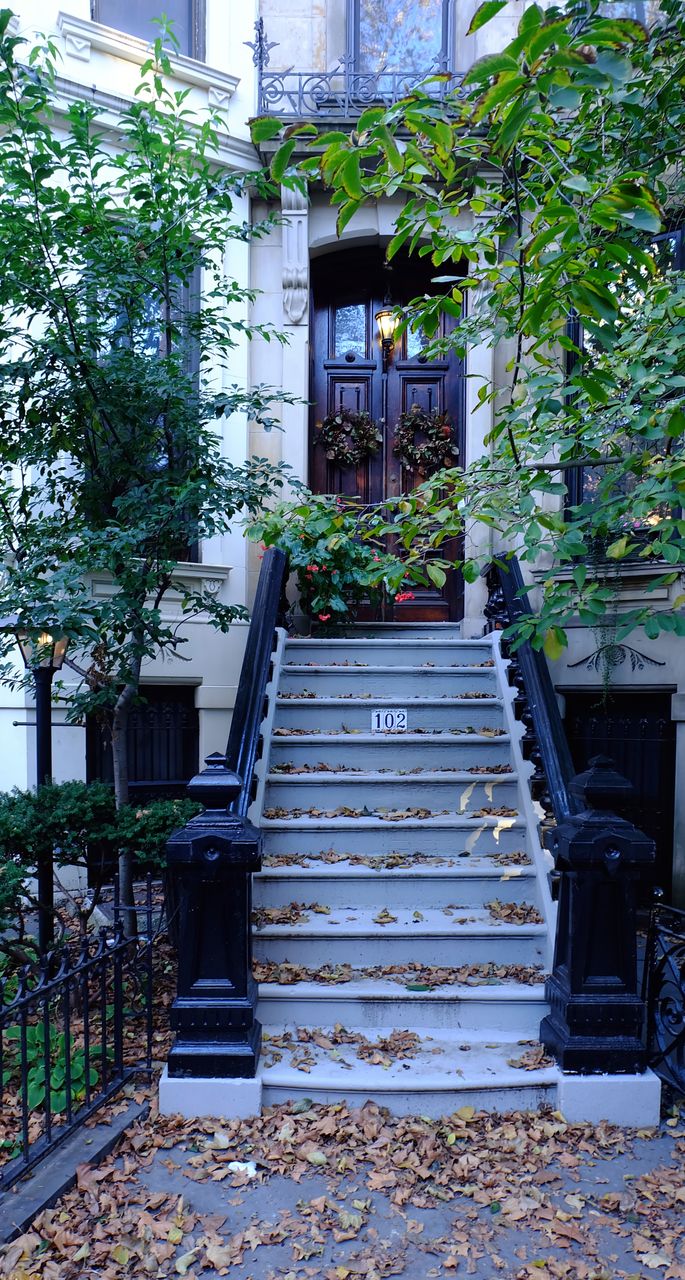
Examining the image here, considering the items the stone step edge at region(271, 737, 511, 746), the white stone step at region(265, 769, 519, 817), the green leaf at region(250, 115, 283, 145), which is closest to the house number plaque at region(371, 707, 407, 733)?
the stone step edge at region(271, 737, 511, 746)

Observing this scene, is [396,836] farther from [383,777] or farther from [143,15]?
A: [143,15]

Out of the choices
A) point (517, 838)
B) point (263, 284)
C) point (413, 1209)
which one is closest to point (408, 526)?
point (517, 838)

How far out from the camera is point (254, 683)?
5.16 m

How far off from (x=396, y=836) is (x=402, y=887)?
37 centimetres

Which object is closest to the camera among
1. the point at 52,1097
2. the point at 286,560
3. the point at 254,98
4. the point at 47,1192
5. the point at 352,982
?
the point at 47,1192

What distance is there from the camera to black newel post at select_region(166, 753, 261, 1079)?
11.6 ft

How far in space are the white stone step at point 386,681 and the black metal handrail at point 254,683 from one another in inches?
20.6

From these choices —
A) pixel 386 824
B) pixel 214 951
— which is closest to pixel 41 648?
pixel 214 951

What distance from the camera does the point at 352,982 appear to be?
4.12 metres

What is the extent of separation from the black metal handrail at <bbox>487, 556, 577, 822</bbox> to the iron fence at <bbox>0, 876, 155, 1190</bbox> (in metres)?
2.26

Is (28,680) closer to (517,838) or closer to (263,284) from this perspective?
(517,838)

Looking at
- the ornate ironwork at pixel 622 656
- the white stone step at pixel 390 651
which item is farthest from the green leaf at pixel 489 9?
the ornate ironwork at pixel 622 656

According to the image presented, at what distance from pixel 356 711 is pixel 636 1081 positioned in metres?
2.96

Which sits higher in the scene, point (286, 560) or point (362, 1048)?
point (286, 560)
